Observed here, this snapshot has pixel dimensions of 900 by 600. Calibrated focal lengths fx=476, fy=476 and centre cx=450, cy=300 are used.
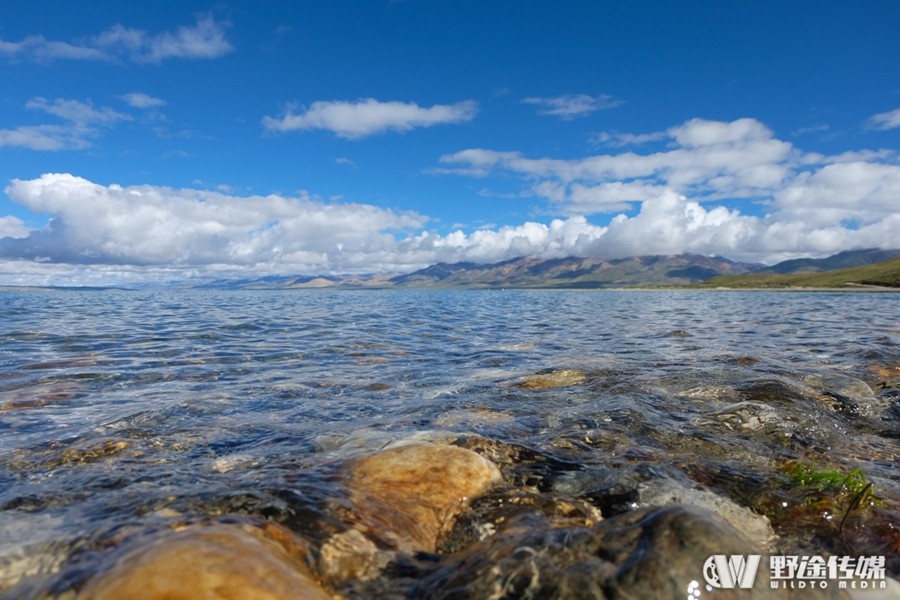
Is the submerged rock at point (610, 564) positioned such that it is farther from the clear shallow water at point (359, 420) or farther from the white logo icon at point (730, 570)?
the clear shallow water at point (359, 420)

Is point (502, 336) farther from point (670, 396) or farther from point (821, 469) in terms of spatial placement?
point (821, 469)

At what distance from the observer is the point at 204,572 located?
3389 mm

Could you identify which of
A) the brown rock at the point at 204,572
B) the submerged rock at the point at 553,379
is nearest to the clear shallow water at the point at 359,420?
the submerged rock at the point at 553,379

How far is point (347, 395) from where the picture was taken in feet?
45.2

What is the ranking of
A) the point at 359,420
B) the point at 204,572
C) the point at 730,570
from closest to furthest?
the point at 204,572, the point at 730,570, the point at 359,420

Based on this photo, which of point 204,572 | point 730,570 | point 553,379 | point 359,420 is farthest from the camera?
point 553,379

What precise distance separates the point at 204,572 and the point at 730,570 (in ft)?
13.4

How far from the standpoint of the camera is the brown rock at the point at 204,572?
10.6ft

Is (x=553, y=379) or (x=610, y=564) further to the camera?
(x=553, y=379)

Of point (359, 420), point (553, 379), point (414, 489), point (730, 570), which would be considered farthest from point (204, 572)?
point (553, 379)

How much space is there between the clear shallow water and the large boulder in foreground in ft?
1.98

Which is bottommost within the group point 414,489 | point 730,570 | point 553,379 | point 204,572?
point 553,379

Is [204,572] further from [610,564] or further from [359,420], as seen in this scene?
[359,420]

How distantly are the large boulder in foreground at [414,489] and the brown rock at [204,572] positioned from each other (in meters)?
1.33
